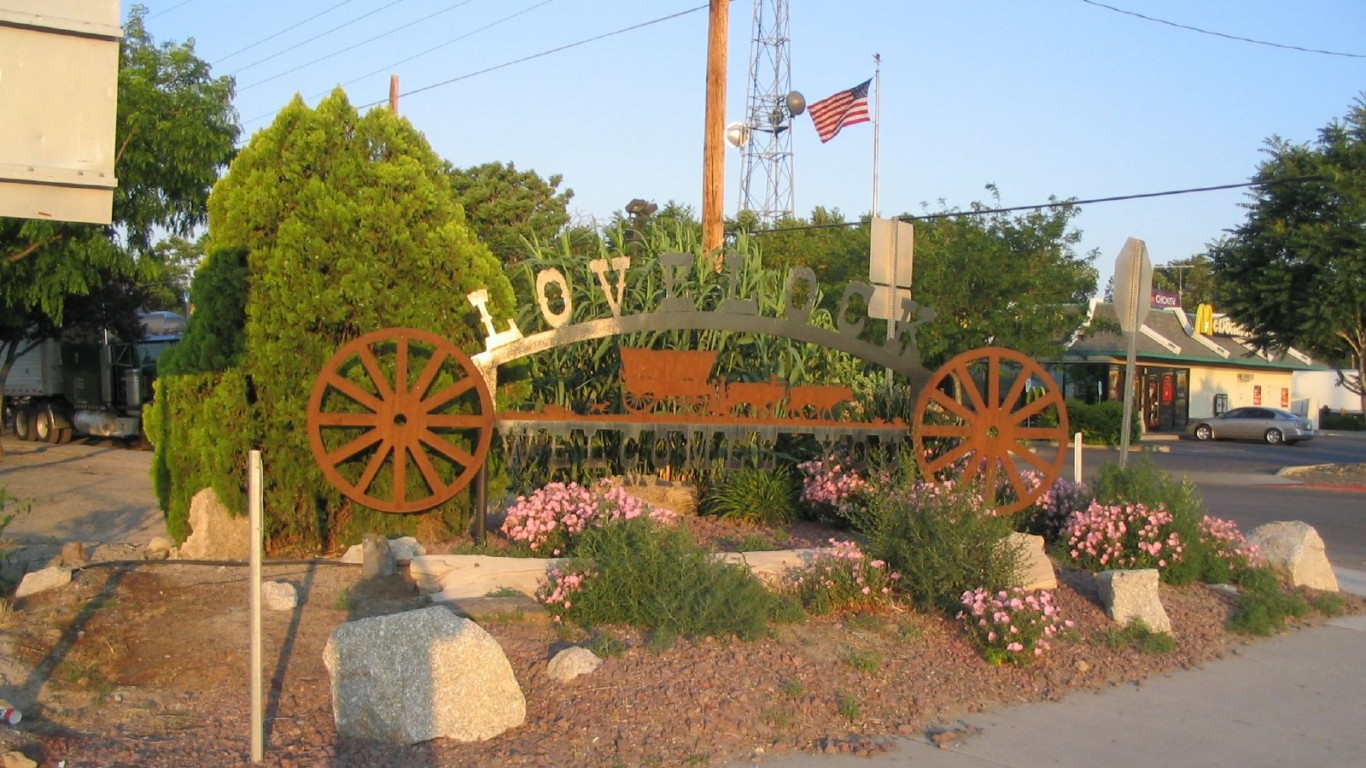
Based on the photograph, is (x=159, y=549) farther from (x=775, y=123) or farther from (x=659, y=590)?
(x=775, y=123)

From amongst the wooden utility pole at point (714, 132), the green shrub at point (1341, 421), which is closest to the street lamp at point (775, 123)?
the wooden utility pole at point (714, 132)

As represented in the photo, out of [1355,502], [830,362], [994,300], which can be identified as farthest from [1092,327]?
[830,362]

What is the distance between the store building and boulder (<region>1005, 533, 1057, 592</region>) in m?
31.4

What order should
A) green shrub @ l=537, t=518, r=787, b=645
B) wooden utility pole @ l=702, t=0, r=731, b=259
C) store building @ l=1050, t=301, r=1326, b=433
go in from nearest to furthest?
green shrub @ l=537, t=518, r=787, b=645 < wooden utility pole @ l=702, t=0, r=731, b=259 < store building @ l=1050, t=301, r=1326, b=433

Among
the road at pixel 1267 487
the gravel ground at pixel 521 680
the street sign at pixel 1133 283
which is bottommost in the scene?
the gravel ground at pixel 521 680

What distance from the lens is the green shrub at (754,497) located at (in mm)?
10492

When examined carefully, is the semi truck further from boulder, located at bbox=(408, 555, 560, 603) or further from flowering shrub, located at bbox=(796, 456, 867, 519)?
boulder, located at bbox=(408, 555, 560, 603)

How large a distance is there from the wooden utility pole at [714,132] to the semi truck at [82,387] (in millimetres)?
15354

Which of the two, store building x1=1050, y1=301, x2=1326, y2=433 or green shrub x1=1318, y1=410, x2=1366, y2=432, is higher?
store building x1=1050, y1=301, x2=1326, y2=433

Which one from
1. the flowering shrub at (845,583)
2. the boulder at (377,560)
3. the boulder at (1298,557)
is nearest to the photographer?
the flowering shrub at (845,583)

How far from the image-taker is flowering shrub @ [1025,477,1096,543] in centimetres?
1023

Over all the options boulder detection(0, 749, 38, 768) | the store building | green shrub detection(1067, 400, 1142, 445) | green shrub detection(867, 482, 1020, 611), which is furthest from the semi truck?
the store building

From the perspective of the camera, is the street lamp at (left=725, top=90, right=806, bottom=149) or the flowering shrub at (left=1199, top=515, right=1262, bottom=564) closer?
the flowering shrub at (left=1199, top=515, right=1262, bottom=564)

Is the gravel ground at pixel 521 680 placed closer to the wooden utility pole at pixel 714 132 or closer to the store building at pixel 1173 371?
the wooden utility pole at pixel 714 132
